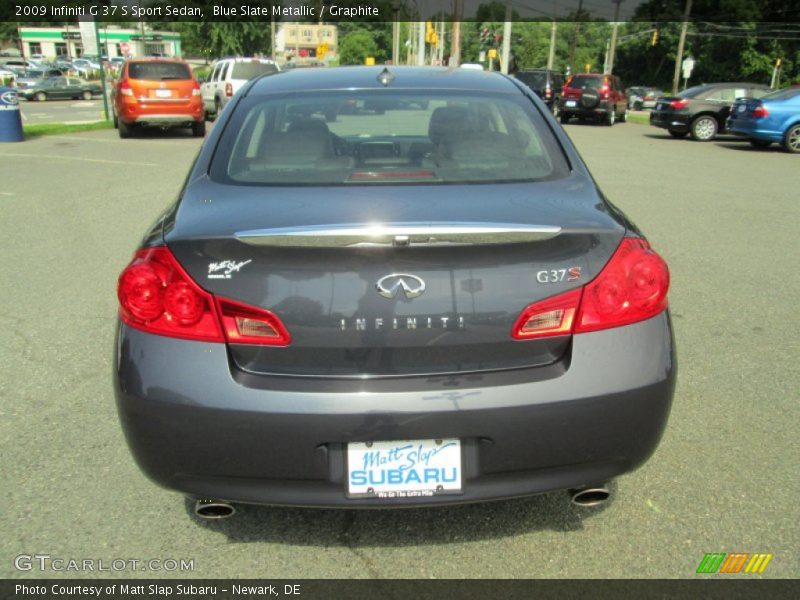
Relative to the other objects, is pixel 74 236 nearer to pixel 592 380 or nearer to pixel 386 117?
pixel 386 117

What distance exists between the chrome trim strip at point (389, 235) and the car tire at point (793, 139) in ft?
56.0

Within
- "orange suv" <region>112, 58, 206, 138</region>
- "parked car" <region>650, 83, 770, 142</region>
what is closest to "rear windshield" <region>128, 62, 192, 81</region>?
"orange suv" <region>112, 58, 206, 138</region>

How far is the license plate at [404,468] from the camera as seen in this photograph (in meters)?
2.28

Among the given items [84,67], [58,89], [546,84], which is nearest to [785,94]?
[546,84]

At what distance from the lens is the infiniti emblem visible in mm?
2219

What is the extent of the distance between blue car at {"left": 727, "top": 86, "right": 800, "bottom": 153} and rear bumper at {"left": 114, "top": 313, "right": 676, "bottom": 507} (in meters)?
16.7

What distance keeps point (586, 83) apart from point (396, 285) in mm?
25692

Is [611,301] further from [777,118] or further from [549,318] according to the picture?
[777,118]

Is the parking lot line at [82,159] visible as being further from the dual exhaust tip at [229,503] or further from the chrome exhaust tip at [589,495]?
the chrome exhaust tip at [589,495]

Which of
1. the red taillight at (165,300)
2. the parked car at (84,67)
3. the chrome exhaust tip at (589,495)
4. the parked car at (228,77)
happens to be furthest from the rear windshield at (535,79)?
the parked car at (84,67)

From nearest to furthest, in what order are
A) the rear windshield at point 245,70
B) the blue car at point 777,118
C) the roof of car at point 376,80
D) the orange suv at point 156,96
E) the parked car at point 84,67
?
the roof of car at point 376,80
the blue car at point 777,118
the orange suv at point 156,96
the rear windshield at point 245,70
the parked car at point 84,67

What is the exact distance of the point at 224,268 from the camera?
7.42 ft

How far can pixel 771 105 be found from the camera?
16766 millimetres

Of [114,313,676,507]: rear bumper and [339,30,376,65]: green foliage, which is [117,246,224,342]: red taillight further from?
[339,30,376,65]: green foliage
